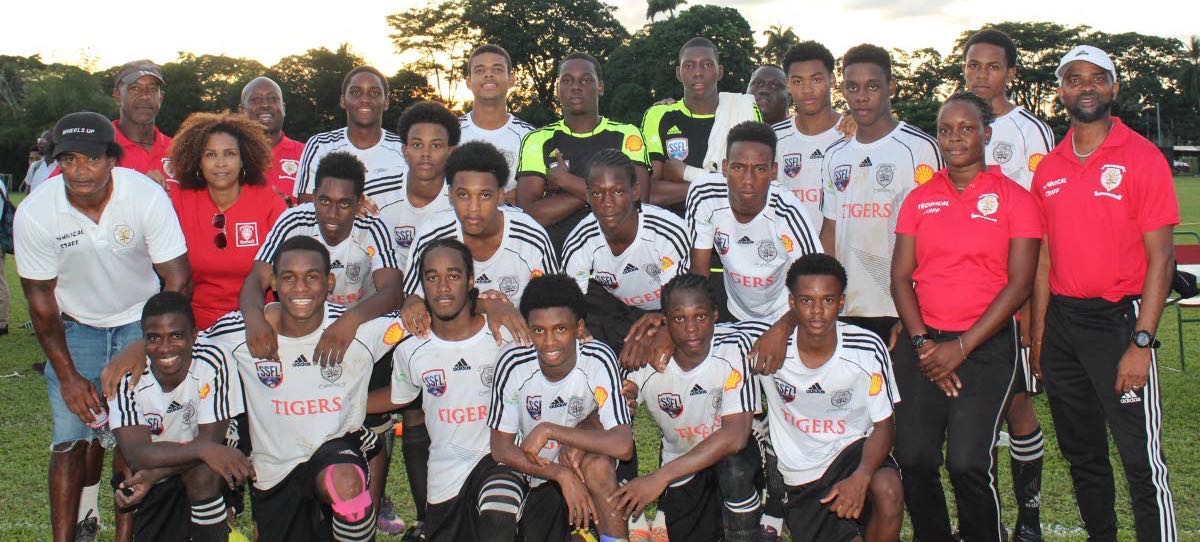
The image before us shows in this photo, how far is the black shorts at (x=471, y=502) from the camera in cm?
460

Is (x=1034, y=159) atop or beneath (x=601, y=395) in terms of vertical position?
atop

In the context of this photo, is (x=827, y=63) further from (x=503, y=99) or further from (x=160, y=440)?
(x=160, y=440)

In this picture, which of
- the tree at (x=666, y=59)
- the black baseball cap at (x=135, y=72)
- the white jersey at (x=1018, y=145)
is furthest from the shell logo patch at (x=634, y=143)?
the tree at (x=666, y=59)

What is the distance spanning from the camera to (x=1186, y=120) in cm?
7788

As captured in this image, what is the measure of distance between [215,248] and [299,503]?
5.17 ft

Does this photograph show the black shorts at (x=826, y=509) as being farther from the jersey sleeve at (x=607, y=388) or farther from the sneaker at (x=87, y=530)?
the sneaker at (x=87, y=530)

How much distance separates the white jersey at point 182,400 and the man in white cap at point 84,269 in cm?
30

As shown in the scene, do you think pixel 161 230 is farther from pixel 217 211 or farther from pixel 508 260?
pixel 508 260

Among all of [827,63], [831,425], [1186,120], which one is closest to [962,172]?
[831,425]

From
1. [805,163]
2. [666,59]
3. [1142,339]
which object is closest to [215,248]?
[805,163]

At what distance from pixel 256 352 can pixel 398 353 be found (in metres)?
0.69

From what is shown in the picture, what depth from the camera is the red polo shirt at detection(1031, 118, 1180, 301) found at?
4289 mm

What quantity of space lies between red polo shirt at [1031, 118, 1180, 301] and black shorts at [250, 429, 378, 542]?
140 inches

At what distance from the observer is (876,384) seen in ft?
15.1
